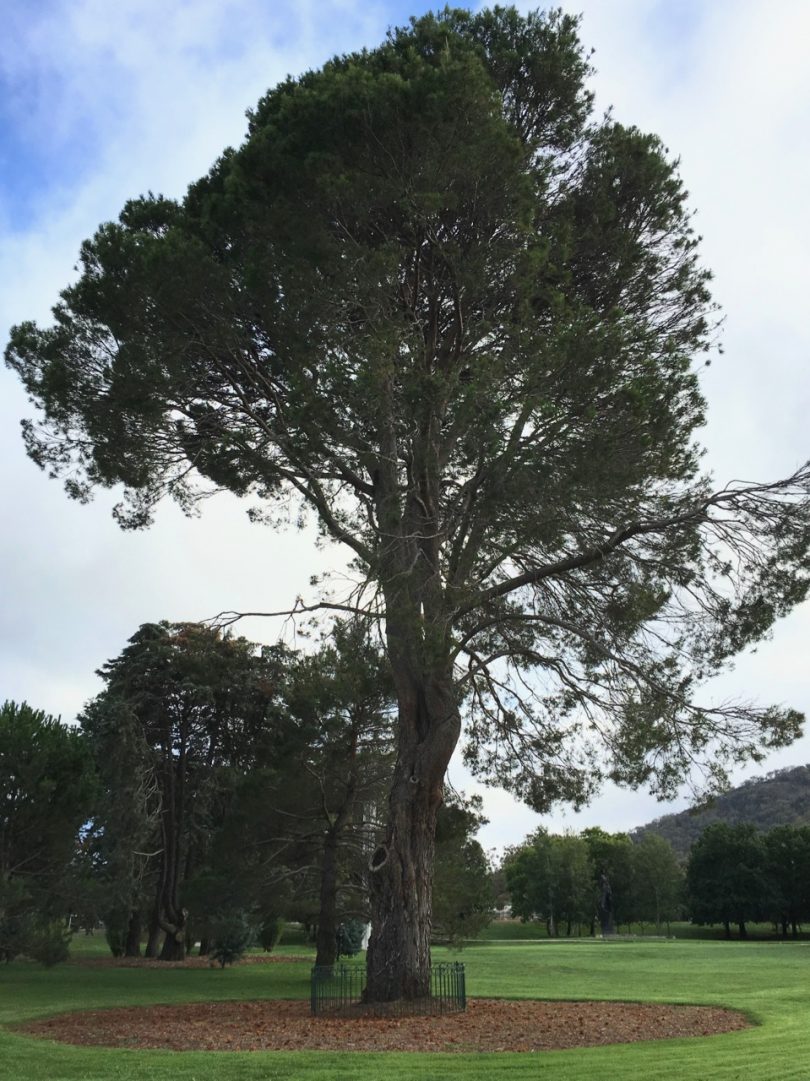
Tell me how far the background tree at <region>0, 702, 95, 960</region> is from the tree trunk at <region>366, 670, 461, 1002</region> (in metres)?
7.87

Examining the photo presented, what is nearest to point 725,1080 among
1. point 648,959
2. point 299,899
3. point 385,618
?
point 385,618

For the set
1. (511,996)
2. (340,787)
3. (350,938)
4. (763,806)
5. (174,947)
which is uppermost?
(763,806)

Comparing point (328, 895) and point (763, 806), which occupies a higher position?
point (763, 806)

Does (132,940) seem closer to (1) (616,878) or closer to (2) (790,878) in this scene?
(2) (790,878)

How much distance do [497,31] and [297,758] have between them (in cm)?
1445

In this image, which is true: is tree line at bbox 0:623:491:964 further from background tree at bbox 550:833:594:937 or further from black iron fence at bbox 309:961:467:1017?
background tree at bbox 550:833:594:937

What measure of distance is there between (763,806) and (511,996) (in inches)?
3203

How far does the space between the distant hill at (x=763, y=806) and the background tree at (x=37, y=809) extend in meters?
70.6

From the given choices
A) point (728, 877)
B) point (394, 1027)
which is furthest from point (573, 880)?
point (394, 1027)

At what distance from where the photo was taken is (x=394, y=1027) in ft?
36.8

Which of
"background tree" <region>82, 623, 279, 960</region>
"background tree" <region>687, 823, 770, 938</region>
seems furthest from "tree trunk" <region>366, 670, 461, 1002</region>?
"background tree" <region>687, 823, 770, 938</region>

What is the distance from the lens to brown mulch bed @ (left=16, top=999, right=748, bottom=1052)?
33.3ft

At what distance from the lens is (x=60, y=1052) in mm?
9914

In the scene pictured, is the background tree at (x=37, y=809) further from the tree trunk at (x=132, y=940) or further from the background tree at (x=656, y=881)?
the background tree at (x=656, y=881)
